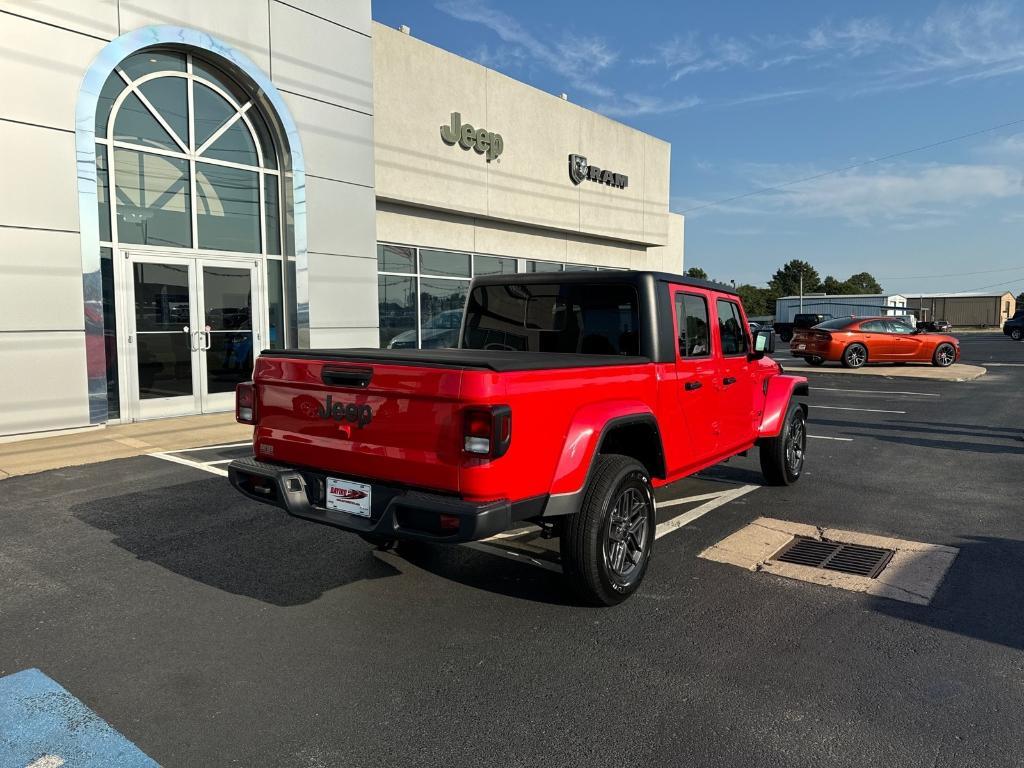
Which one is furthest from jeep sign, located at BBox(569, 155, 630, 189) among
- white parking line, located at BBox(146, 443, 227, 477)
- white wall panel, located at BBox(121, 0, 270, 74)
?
white parking line, located at BBox(146, 443, 227, 477)

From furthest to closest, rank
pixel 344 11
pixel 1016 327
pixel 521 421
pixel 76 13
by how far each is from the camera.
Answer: pixel 1016 327 → pixel 344 11 → pixel 76 13 → pixel 521 421

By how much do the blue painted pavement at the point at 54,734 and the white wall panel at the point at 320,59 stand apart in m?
10.9

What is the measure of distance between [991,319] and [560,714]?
9095 centimetres

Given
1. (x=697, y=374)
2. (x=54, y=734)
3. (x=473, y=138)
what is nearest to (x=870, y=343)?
(x=473, y=138)

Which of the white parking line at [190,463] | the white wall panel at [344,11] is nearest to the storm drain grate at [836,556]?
the white parking line at [190,463]

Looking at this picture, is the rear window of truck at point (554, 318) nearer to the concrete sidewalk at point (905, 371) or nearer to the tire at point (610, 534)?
the tire at point (610, 534)

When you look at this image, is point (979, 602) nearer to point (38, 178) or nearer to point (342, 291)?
point (38, 178)

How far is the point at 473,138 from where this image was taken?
653 inches

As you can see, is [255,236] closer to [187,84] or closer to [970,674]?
[187,84]

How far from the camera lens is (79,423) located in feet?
31.3

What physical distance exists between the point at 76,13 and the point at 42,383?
489 centimetres

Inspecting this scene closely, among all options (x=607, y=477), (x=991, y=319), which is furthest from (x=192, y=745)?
(x=991, y=319)

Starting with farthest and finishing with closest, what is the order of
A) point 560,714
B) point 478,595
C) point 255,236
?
point 255,236, point 478,595, point 560,714

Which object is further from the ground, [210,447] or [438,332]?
[438,332]
